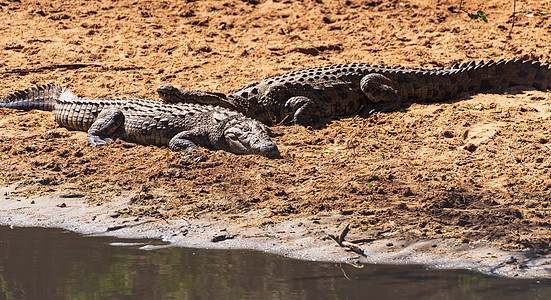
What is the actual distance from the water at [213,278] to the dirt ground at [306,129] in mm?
623

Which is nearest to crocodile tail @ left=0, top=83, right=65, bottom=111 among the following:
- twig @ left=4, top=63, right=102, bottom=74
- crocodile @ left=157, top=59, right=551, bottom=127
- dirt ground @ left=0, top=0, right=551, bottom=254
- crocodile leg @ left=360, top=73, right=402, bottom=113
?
dirt ground @ left=0, top=0, right=551, bottom=254

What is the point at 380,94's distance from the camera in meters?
7.71

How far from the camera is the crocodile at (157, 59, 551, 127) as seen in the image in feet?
25.3

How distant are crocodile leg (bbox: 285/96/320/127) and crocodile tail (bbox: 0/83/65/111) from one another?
10.6 ft

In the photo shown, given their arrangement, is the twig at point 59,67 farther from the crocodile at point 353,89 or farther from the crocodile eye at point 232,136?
the crocodile eye at point 232,136

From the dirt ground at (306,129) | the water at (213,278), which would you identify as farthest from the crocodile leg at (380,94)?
the water at (213,278)

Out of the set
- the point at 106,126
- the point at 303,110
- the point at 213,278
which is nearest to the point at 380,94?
the point at 303,110

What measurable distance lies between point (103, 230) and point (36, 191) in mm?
1282

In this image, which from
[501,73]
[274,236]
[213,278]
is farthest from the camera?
[501,73]

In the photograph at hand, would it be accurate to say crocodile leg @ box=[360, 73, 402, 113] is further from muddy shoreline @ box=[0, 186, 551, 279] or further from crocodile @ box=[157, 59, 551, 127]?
muddy shoreline @ box=[0, 186, 551, 279]

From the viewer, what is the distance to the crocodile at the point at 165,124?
6.65 meters

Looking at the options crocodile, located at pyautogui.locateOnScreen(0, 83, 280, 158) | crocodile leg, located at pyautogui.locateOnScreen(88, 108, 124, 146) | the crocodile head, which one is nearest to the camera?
the crocodile head

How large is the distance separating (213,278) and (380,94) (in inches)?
172

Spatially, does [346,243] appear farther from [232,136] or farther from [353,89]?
[353,89]
